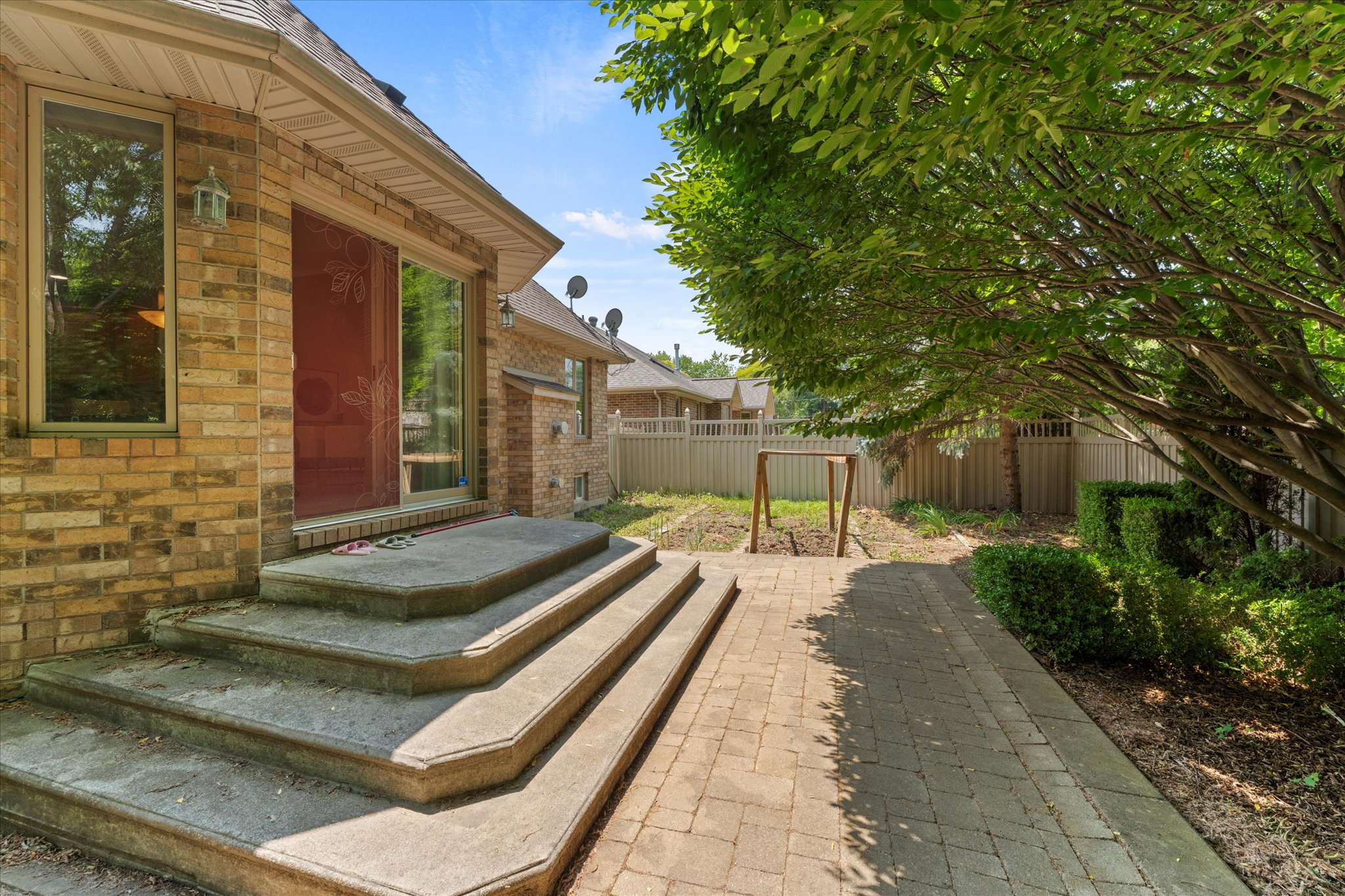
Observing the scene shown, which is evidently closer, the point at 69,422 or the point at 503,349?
the point at 69,422

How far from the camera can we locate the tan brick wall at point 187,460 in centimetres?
278

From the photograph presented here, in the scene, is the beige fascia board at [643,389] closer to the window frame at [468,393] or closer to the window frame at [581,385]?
the window frame at [581,385]

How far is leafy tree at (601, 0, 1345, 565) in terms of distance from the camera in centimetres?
178

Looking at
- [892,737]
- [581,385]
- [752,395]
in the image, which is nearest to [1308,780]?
[892,737]

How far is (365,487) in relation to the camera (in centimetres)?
453

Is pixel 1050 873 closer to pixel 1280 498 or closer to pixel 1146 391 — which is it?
pixel 1146 391

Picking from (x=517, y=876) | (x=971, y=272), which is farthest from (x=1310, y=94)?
(x=517, y=876)

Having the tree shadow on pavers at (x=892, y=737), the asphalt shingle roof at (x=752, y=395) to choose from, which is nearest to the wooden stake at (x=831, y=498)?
the tree shadow on pavers at (x=892, y=737)

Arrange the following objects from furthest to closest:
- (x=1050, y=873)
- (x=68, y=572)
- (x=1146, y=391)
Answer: (x=1146, y=391), (x=68, y=572), (x=1050, y=873)

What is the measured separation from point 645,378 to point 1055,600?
52.2 feet

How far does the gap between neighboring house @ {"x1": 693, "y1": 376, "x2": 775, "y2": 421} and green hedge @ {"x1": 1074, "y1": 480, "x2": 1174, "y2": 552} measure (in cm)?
1397

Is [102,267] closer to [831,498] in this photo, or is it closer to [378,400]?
[378,400]

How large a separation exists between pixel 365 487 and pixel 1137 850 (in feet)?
16.8

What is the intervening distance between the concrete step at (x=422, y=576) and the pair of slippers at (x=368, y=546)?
0.20 ft
